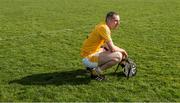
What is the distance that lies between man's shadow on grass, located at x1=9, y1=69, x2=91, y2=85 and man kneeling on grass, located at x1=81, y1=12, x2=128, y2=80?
0.26 m

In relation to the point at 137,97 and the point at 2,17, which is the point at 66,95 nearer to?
the point at 137,97

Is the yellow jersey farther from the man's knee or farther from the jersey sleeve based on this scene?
the man's knee

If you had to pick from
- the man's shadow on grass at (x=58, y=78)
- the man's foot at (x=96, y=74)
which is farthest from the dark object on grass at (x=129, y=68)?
the man's shadow on grass at (x=58, y=78)

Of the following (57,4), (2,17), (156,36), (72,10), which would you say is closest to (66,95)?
(156,36)

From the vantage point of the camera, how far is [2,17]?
→ 15758 millimetres

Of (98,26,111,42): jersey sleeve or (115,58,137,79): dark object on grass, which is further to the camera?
(115,58,137,79): dark object on grass

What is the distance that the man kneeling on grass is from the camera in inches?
291

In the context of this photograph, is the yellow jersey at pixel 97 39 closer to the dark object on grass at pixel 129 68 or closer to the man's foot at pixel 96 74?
the man's foot at pixel 96 74

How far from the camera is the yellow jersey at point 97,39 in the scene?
7.38m

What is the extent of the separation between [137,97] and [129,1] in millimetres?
15282

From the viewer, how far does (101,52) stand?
7.65 m

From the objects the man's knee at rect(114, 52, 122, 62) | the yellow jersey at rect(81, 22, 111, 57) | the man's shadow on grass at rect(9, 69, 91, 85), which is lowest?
the man's shadow on grass at rect(9, 69, 91, 85)

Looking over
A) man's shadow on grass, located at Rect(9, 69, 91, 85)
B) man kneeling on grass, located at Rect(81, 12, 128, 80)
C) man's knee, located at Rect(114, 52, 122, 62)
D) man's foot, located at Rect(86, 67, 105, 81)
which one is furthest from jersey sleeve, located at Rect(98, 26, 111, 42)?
man's shadow on grass, located at Rect(9, 69, 91, 85)

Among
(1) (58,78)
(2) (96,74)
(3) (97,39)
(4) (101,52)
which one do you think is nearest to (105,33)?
(3) (97,39)
